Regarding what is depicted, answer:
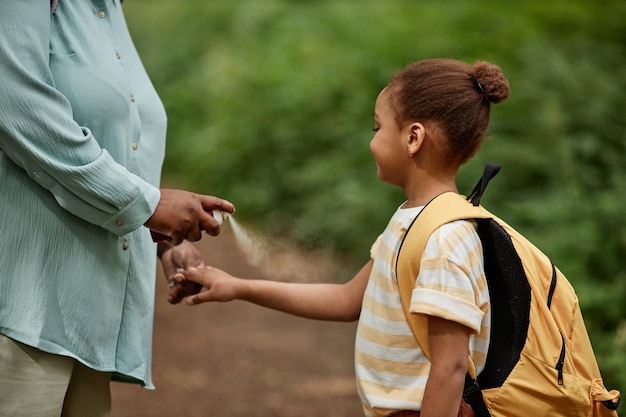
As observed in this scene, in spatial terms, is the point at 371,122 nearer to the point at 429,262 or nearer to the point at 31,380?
the point at 429,262

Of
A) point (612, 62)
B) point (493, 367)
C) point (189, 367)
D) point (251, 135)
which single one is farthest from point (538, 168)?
point (493, 367)

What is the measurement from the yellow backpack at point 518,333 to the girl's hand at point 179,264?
92cm

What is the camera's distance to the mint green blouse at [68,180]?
2295mm

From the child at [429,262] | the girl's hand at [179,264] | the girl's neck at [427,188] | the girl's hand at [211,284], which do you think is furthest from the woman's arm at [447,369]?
the girl's hand at [179,264]

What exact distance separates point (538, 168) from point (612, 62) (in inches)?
65.4

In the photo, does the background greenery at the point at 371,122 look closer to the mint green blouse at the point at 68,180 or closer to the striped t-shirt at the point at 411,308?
the striped t-shirt at the point at 411,308

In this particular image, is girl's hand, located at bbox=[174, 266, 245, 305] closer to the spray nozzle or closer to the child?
the spray nozzle

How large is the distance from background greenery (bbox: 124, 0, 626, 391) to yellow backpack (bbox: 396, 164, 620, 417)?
225cm

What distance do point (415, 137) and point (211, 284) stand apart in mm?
937

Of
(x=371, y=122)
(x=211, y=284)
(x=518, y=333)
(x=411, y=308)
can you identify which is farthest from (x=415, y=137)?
(x=371, y=122)

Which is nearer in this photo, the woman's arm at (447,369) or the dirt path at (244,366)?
the woman's arm at (447,369)

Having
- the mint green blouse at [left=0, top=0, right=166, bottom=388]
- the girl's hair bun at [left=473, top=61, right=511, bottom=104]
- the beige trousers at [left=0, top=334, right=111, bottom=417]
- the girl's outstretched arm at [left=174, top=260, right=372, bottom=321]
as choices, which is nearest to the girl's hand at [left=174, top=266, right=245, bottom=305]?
the girl's outstretched arm at [left=174, top=260, right=372, bottom=321]

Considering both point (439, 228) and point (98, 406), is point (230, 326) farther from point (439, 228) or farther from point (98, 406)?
point (439, 228)

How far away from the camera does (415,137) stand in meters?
2.58
